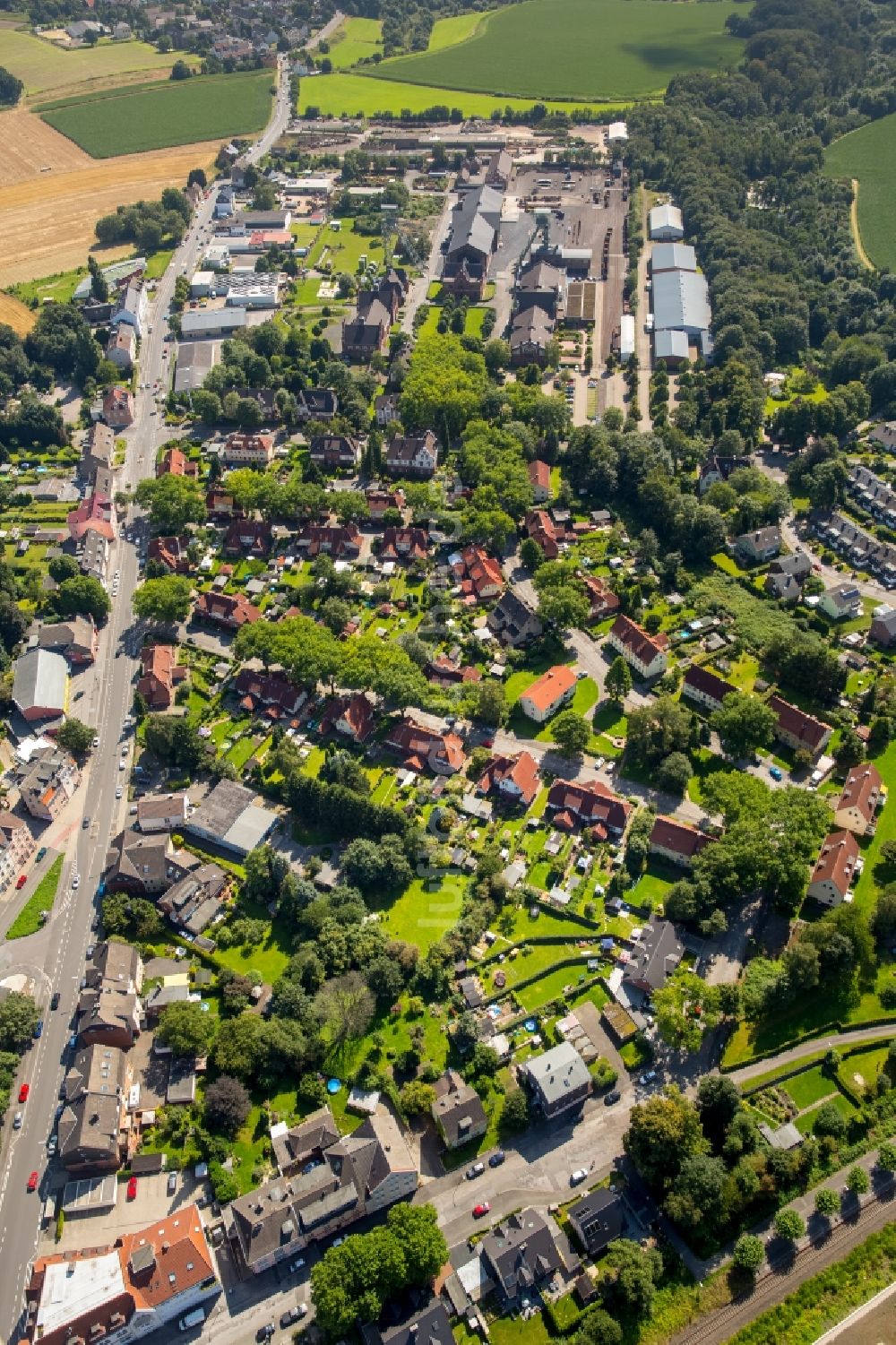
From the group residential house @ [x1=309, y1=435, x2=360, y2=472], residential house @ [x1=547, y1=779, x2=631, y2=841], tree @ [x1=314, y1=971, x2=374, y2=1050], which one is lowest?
tree @ [x1=314, y1=971, x2=374, y2=1050]

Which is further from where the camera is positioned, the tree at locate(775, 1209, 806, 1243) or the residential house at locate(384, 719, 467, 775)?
the residential house at locate(384, 719, 467, 775)

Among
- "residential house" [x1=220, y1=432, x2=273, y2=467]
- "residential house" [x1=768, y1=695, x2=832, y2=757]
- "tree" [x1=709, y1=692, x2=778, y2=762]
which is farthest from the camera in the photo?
"residential house" [x1=220, y1=432, x2=273, y2=467]

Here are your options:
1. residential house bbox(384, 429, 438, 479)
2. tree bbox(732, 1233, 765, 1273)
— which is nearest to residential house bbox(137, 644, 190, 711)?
residential house bbox(384, 429, 438, 479)

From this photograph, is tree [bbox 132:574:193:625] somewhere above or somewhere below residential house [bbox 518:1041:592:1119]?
above

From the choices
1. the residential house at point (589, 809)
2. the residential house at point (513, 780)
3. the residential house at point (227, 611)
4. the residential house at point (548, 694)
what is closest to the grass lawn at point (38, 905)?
the residential house at point (227, 611)

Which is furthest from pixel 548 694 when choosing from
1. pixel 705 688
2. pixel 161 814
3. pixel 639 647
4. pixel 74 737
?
pixel 74 737

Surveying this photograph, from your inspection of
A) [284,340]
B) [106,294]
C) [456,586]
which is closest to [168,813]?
[456,586]

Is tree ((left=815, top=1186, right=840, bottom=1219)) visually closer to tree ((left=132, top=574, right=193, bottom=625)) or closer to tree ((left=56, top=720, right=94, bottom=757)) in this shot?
tree ((left=56, top=720, right=94, bottom=757))

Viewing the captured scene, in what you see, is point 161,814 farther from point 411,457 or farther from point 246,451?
point 411,457
